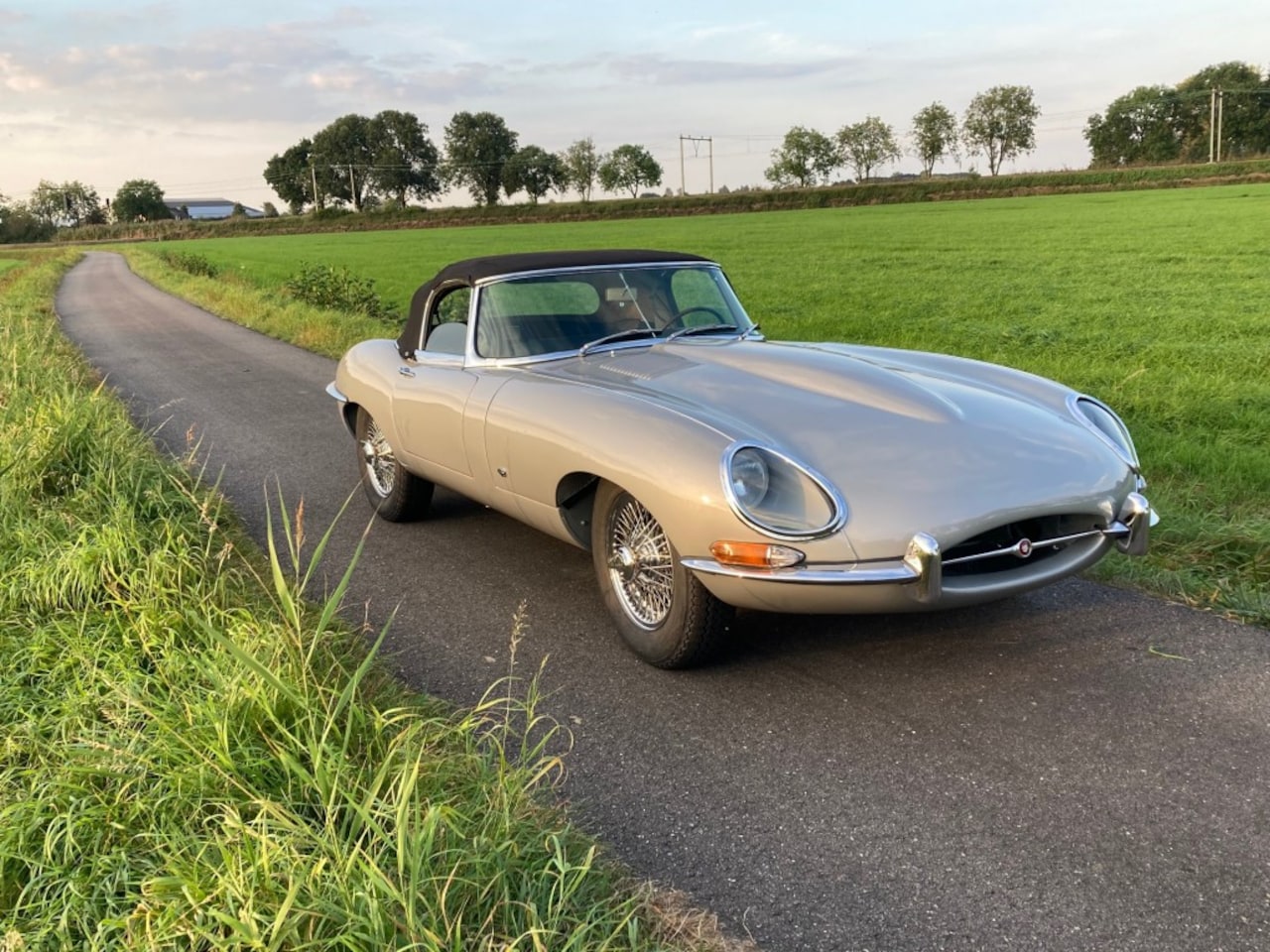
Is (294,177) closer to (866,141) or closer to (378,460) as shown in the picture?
(866,141)

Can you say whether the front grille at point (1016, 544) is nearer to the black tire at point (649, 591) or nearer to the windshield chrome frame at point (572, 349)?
the black tire at point (649, 591)

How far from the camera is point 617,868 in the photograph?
7.38 ft

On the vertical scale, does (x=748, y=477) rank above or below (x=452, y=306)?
below

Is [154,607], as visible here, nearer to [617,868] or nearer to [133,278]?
[617,868]

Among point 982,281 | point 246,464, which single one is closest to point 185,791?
point 246,464

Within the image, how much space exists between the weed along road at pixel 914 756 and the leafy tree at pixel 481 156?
374ft

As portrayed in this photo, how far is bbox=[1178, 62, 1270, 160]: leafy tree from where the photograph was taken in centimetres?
8225

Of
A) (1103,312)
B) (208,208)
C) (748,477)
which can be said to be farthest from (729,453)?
(208,208)

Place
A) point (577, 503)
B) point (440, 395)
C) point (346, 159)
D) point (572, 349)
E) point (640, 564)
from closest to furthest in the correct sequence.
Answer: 1. point (640, 564)
2. point (577, 503)
3. point (572, 349)
4. point (440, 395)
5. point (346, 159)

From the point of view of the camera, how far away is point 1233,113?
278ft

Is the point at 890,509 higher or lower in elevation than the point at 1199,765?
higher

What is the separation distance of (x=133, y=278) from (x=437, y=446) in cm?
3271

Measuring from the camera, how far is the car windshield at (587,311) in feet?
14.0

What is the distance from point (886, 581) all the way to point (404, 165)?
4749 inches
